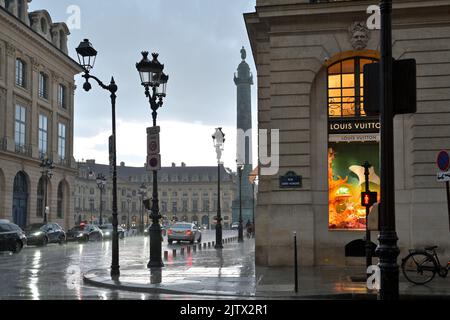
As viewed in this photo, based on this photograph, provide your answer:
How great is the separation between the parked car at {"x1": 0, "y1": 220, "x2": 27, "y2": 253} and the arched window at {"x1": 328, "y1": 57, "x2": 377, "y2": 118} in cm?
1883

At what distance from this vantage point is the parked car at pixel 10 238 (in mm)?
31766

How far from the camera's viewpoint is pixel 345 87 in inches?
838

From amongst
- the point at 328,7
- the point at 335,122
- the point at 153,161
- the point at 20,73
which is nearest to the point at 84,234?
the point at 20,73

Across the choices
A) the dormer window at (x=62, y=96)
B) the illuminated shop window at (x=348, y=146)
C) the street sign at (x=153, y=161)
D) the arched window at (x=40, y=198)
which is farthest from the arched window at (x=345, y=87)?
the dormer window at (x=62, y=96)

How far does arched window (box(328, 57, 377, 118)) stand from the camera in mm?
21131

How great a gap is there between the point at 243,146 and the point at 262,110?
99889mm

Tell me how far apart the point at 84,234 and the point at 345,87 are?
117 ft

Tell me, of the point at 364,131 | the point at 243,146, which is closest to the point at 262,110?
the point at 364,131

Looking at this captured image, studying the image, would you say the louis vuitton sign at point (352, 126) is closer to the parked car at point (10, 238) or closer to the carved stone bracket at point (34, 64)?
the parked car at point (10, 238)

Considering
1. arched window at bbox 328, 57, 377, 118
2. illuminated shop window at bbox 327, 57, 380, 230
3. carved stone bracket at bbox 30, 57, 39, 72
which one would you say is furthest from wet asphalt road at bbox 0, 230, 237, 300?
carved stone bracket at bbox 30, 57, 39, 72

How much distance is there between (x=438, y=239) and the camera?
19.5m

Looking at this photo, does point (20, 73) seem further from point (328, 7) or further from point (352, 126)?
point (352, 126)

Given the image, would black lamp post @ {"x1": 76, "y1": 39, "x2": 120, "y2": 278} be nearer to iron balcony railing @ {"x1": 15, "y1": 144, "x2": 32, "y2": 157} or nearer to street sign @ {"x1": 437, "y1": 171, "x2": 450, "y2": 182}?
street sign @ {"x1": 437, "y1": 171, "x2": 450, "y2": 182}

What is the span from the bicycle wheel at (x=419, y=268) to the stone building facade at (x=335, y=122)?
322cm
